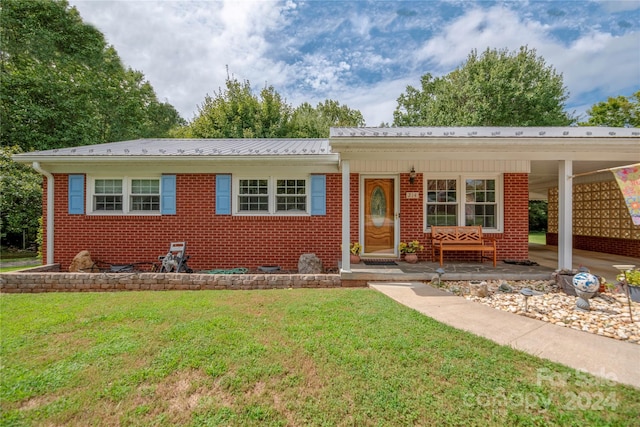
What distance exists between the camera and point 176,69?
1108cm

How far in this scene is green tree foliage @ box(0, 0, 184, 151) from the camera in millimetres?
13633

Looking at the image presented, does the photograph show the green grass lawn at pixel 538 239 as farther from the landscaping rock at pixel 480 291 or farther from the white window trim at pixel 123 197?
the white window trim at pixel 123 197

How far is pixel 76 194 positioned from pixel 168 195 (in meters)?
2.34

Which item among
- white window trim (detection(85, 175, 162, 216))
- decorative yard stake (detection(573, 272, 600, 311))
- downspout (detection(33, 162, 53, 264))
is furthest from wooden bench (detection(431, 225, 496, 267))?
downspout (detection(33, 162, 53, 264))

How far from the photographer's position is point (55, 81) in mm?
14438

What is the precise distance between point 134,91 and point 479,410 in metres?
25.6

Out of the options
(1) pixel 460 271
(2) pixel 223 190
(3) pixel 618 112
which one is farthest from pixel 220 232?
(3) pixel 618 112

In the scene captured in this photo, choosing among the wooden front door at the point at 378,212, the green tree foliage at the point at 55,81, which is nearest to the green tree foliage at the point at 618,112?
the wooden front door at the point at 378,212

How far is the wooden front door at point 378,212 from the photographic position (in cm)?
711

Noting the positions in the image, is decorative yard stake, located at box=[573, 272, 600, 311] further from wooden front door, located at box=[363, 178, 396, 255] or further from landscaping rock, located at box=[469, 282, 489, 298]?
wooden front door, located at box=[363, 178, 396, 255]

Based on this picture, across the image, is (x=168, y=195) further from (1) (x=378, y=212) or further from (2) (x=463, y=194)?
(2) (x=463, y=194)

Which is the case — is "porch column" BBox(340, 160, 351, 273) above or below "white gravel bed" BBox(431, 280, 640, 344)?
above

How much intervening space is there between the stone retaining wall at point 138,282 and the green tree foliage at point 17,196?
7.17m

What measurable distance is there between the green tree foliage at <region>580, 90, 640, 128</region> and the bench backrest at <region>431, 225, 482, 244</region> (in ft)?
66.4
